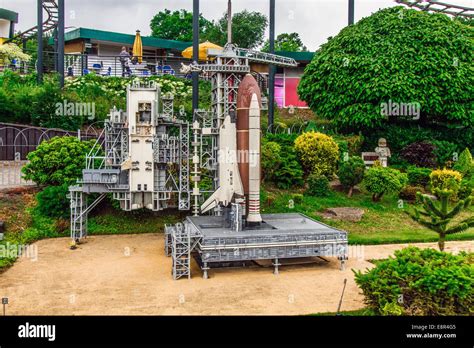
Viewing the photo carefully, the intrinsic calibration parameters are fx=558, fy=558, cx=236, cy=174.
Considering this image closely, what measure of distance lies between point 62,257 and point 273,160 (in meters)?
15.5

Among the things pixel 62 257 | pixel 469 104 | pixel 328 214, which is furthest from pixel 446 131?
pixel 62 257

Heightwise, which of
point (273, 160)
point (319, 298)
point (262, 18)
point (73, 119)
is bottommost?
point (319, 298)

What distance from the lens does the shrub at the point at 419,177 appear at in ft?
131

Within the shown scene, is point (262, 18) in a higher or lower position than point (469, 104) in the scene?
higher

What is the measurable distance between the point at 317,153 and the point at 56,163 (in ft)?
56.3

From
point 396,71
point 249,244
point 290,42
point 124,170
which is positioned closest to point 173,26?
point 290,42

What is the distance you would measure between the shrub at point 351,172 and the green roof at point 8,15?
152 feet

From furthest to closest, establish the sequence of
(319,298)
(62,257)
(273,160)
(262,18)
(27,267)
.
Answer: (262,18) < (273,160) < (62,257) < (27,267) < (319,298)

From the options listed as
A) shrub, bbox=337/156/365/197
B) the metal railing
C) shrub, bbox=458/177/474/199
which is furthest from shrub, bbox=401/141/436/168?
the metal railing

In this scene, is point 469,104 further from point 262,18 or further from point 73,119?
point 262,18

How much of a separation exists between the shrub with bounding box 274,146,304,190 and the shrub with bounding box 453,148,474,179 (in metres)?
12.9

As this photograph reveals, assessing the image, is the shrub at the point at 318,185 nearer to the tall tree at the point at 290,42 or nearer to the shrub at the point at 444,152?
the shrub at the point at 444,152

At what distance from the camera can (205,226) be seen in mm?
26875

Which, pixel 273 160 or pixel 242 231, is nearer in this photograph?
pixel 242 231
